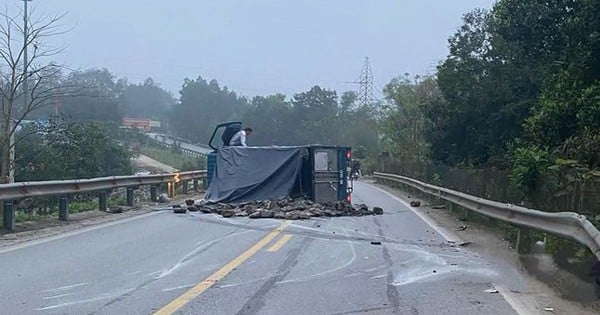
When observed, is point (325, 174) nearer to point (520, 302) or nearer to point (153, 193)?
point (153, 193)

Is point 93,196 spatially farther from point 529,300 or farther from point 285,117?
point 285,117

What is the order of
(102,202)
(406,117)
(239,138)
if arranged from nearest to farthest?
1. (102,202)
2. (239,138)
3. (406,117)

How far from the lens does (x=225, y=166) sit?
22719 mm

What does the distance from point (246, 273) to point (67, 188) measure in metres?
8.11

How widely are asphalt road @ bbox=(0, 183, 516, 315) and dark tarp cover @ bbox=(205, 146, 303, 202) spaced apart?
5.97 m

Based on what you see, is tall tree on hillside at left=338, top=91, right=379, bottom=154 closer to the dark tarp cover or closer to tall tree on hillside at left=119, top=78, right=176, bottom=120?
tall tree on hillside at left=119, top=78, right=176, bottom=120

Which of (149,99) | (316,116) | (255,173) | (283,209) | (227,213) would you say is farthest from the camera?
(149,99)

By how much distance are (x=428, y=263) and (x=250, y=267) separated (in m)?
2.57

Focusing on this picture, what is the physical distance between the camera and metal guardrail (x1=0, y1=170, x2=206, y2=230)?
14.6m

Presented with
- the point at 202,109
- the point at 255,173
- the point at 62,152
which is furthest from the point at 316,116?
the point at 255,173

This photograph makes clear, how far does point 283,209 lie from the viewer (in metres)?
19.7

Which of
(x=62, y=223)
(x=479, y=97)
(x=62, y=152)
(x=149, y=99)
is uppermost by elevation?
(x=149, y=99)

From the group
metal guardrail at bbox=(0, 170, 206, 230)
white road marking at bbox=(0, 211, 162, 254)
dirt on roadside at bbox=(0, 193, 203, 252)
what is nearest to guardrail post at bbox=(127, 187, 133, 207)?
metal guardrail at bbox=(0, 170, 206, 230)

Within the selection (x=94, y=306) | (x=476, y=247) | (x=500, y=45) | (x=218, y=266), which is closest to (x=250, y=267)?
(x=218, y=266)
